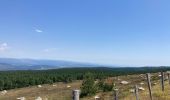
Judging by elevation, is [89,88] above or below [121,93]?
above

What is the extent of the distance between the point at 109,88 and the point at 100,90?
268 centimetres

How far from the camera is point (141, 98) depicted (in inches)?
1291

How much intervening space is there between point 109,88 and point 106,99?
38.0ft

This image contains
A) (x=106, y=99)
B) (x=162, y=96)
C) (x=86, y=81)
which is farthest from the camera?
(x=86, y=81)

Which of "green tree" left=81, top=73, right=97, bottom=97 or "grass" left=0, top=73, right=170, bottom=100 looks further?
"green tree" left=81, top=73, right=97, bottom=97

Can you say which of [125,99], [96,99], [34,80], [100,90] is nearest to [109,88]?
[100,90]

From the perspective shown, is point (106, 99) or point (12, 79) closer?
point (106, 99)

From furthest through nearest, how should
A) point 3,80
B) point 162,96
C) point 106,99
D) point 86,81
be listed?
point 3,80, point 86,81, point 106,99, point 162,96

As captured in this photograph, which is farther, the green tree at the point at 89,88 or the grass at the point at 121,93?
the green tree at the point at 89,88

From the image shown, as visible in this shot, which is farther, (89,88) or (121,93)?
(89,88)

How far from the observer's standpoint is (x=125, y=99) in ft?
119

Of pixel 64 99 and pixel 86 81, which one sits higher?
pixel 86 81

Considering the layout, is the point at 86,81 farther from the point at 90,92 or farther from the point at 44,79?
the point at 44,79

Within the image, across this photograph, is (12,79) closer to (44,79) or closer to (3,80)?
(3,80)
